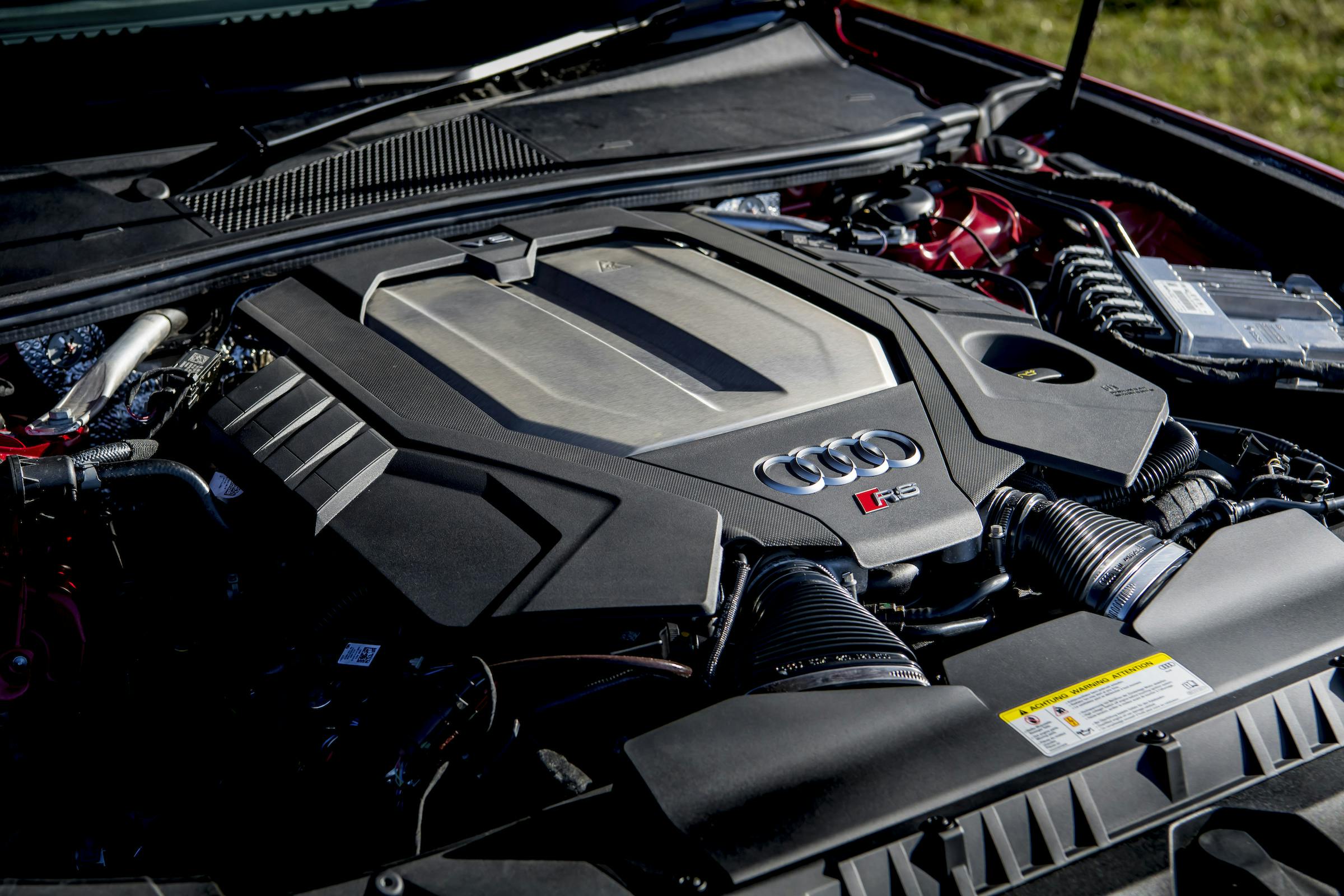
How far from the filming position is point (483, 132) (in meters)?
2.16

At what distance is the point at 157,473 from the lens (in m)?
1.41

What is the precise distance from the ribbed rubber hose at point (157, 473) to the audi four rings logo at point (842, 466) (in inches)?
27.6

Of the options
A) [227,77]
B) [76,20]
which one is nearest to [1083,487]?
[227,77]

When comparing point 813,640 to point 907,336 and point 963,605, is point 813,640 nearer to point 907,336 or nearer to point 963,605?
point 963,605

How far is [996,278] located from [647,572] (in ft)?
3.52

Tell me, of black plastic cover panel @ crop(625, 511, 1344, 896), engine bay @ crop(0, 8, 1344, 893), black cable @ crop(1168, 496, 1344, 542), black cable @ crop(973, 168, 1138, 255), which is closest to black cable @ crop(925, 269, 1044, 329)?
engine bay @ crop(0, 8, 1344, 893)

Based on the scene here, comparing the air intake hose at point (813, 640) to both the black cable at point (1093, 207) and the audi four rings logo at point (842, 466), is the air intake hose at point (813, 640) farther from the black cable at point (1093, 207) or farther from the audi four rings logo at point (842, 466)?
the black cable at point (1093, 207)

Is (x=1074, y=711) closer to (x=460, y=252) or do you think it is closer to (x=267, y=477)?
(x=267, y=477)

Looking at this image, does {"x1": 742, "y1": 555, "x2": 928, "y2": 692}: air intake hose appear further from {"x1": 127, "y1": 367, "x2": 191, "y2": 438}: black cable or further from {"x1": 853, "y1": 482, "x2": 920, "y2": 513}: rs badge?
{"x1": 127, "y1": 367, "x2": 191, "y2": 438}: black cable

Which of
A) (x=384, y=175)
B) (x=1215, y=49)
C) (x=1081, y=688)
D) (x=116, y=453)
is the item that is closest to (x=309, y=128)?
(x=384, y=175)

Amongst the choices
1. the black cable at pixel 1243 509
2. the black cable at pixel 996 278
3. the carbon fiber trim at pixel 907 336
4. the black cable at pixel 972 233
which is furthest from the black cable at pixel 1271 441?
the black cable at pixel 972 233

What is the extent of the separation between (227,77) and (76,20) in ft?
0.83

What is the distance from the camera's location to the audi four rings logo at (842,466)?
1.33 m

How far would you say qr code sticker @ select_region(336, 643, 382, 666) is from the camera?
1.27 m
